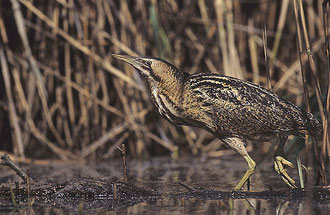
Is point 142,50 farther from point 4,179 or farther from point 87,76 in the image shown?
point 4,179

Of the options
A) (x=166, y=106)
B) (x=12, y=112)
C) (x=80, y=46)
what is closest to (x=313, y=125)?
(x=166, y=106)

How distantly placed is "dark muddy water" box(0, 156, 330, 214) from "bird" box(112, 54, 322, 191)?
35cm

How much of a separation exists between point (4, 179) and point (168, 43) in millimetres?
2078

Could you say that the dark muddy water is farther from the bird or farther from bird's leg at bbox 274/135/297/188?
the bird

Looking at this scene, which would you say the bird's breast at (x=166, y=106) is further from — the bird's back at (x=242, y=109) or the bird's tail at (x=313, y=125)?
the bird's tail at (x=313, y=125)

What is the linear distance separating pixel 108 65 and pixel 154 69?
5.73 ft

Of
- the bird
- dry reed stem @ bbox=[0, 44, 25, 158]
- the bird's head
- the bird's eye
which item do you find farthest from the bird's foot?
dry reed stem @ bbox=[0, 44, 25, 158]

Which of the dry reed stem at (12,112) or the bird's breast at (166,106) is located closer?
the bird's breast at (166,106)

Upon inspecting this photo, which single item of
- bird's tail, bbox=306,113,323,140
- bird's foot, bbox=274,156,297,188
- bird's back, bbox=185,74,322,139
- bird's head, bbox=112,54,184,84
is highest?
bird's head, bbox=112,54,184,84

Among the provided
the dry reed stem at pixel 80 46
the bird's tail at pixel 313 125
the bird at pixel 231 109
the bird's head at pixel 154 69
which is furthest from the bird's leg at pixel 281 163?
the dry reed stem at pixel 80 46

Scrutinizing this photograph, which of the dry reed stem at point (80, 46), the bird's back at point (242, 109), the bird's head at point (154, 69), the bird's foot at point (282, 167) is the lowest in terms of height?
the bird's foot at point (282, 167)

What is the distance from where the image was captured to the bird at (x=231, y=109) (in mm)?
3893

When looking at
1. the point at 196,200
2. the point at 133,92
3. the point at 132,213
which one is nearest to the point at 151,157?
the point at 133,92

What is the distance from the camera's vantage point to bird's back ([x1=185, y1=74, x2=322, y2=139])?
389cm
